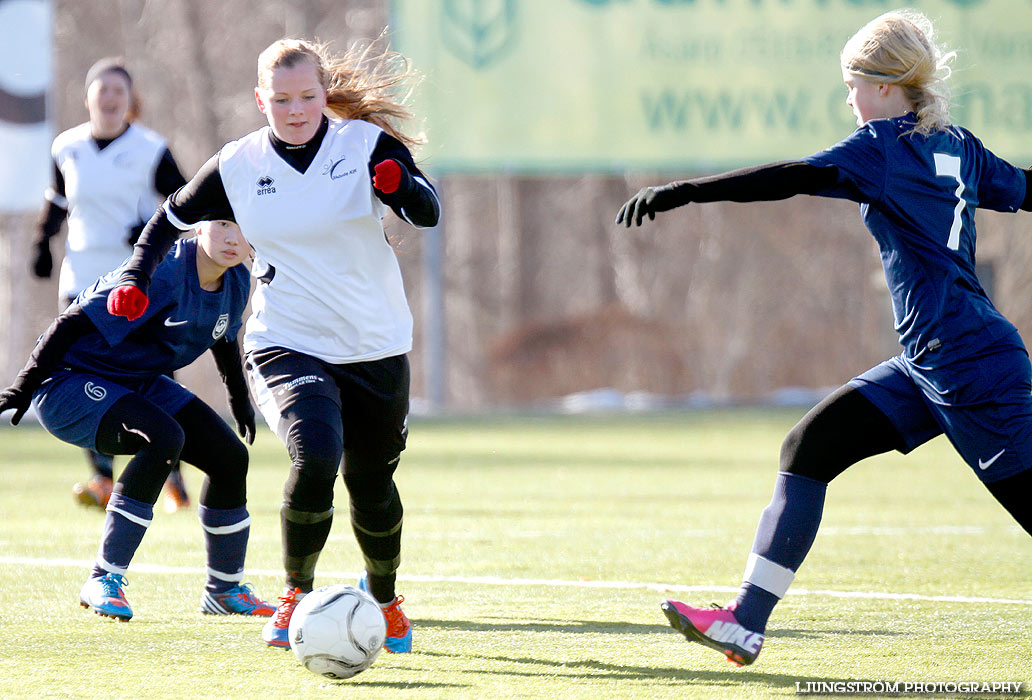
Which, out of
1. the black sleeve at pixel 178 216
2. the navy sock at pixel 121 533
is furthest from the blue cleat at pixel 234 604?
the black sleeve at pixel 178 216

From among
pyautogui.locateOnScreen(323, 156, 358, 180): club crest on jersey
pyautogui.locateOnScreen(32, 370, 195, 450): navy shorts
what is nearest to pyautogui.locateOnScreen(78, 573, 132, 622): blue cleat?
pyautogui.locateOnScreen(32, 370, 195, 450): navy shorts

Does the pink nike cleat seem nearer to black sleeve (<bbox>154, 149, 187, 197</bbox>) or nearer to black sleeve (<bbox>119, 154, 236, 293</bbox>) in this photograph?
black sleeve (<bbox>119, 154, 236, 293</bbox>)

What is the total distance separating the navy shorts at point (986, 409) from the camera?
3.87m

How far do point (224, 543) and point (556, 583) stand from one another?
4.57 feet

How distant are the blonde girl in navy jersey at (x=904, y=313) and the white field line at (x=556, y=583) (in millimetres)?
1503

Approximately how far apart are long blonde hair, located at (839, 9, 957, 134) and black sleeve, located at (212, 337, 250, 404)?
244 centimetres

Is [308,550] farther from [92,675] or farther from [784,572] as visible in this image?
[784,572]

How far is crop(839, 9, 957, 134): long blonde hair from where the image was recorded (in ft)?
13.0

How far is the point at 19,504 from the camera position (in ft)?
28.6

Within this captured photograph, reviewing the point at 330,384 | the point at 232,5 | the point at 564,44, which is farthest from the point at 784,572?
the point at 232,5

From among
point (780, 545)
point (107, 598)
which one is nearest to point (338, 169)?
point (107, 598)

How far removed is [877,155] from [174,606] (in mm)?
2890

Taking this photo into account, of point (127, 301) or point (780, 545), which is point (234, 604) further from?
point (780, 545)

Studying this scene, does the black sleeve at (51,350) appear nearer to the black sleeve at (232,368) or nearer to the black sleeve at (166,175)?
the black sleeve at (232,368)
